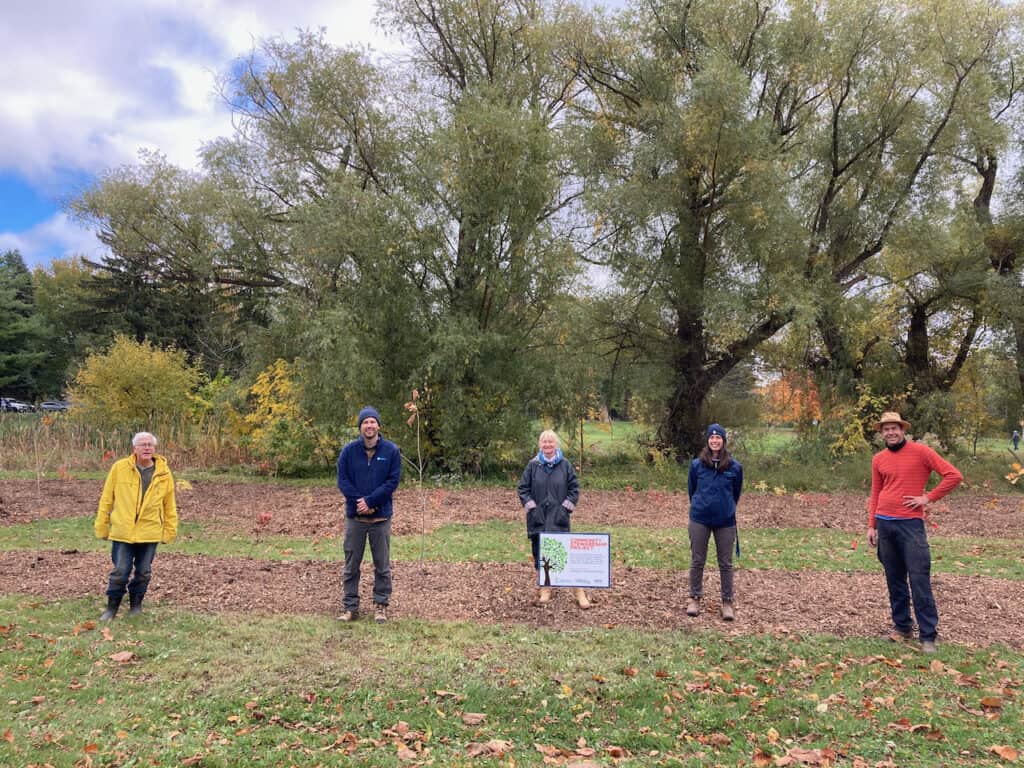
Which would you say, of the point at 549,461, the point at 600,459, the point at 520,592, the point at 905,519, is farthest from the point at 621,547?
the point at 600,459

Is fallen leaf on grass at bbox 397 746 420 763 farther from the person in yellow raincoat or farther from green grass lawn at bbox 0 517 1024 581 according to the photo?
green grass lawn at bbox 0 517 1024 581

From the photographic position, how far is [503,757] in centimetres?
396

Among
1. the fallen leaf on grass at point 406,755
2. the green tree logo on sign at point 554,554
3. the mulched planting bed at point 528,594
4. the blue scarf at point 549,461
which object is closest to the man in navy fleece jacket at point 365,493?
the mulched planting bed at point 528,594

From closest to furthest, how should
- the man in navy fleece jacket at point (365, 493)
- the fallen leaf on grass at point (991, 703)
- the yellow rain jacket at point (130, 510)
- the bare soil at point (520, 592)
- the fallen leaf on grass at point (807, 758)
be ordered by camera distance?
the fallen leaf on grass at point (807, 758) → the fallen leaf on grass at point (991, 703) → the yellow rain jacket at point (130, 510) → the man in navy fleece jacket at point (365, 493) → the bare soil at point (520, 592)

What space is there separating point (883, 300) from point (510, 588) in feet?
49.9

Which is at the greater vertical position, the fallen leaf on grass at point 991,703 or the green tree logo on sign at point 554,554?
the green tree logo on sign at point 554,554

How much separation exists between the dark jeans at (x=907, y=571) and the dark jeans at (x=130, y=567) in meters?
6.26

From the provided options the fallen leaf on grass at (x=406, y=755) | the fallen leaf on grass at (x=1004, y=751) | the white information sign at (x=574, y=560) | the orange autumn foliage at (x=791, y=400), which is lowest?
the fallen leaf on grass at (x=1004, y=751)

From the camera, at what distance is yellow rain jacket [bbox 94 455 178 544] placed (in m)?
6.00

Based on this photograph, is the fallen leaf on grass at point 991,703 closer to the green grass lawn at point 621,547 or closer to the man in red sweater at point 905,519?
the man in red sweater at point 905,519

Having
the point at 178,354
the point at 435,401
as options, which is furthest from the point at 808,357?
the point at 178,354

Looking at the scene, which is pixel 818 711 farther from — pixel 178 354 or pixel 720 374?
pixel 178 354

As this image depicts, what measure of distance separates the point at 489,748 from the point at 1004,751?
2924mm

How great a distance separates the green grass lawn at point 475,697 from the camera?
13.1 feet
